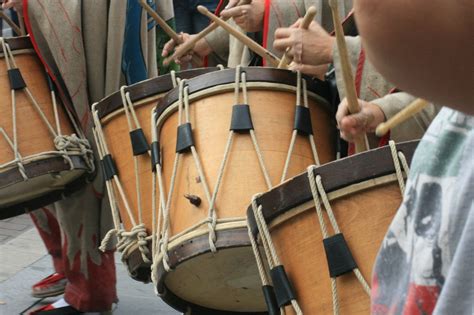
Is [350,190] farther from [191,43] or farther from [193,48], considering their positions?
[193,48]

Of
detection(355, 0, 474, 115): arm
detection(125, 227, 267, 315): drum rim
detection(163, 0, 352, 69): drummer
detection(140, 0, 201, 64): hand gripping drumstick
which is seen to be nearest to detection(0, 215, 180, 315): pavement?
detection(140, 0, 201, 64): hand gripping drumstick

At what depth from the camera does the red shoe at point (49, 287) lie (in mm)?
3377

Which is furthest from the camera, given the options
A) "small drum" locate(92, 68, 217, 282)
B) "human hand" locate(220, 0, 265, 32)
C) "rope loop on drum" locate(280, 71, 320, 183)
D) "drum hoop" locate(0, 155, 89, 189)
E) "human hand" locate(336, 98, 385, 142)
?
"drum hoop" locate(0, 155, 89, 189)

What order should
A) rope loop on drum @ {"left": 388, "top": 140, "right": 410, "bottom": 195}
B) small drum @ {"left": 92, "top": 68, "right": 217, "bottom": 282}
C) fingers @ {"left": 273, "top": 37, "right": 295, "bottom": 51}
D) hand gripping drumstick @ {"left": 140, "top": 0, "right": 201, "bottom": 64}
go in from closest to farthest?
rope loop on drum @ {"left": 388, "top": 140, "right": 410, "bottom": 195} < fingers @ {"left": 273, "top": 37, "right": 295, "bottom": 51} < small drum @ {"left": 92, "top": 68, "right": 217, "bottom": 282} < hand gripping drumstick @ {"left": 140, "top": 0, "right": 201, "bottom": 64}

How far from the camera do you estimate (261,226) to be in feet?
4.73

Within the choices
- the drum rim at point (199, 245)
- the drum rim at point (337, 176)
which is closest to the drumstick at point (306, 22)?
the drum rim at point (199, 245)

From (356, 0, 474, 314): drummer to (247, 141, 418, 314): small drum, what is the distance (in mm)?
647

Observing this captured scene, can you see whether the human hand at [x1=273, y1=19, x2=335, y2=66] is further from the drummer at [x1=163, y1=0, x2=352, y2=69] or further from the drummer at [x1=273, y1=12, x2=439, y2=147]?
the drummer at [x1=163, y1=0, x2=352, y2=69]

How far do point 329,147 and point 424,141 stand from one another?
1.33 metres

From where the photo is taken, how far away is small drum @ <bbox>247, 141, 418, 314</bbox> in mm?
1339

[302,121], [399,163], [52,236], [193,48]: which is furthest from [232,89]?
[52,236]

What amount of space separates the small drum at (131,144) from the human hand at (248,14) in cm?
20

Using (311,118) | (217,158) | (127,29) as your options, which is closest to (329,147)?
(311,118)

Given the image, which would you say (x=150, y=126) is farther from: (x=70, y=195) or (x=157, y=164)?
(x=70, y=195)
